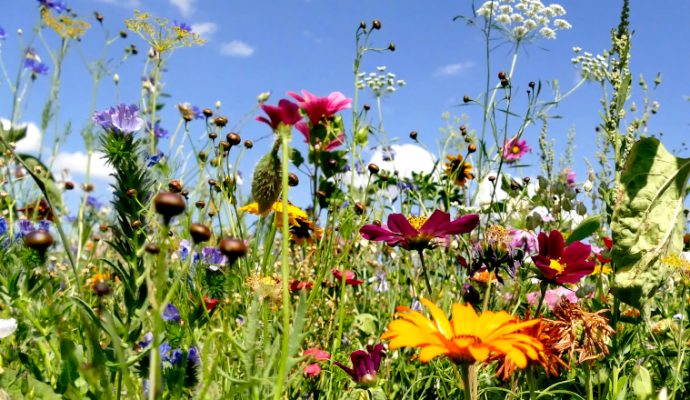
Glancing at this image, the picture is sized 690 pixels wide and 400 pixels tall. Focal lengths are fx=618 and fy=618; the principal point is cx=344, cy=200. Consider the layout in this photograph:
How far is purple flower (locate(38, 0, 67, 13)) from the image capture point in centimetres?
373

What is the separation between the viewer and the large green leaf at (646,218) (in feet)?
4.00

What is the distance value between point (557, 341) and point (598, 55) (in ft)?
5.36

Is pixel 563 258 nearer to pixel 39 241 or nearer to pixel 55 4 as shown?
pixel 39 241

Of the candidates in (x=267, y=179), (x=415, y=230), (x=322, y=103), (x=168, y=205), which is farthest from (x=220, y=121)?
(x=168, y=205)

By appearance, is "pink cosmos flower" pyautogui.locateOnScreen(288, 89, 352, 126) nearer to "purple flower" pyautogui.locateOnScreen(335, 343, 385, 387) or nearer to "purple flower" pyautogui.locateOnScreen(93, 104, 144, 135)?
"purple flower" pyautogui.locateOnScreen(93, 104, 144, 135)

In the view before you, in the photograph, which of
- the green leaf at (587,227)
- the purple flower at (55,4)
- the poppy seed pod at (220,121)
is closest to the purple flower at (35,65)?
the purple flower at (55,4)

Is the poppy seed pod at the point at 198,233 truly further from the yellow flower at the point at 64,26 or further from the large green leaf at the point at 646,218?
the yellow flower at the point at 64,26

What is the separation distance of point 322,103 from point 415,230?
52 cm

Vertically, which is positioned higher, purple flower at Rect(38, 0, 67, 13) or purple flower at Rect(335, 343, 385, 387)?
purple flower at Rect(38, 0, 67, 13)

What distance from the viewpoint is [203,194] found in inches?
139

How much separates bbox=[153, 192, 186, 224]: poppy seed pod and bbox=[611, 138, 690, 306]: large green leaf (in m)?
0.91

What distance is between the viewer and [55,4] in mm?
3801

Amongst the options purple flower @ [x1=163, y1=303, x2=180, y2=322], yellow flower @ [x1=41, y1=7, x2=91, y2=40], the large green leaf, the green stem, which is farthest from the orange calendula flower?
yellow flower @ [x1=41, y1=7, x2=91, y2=40]

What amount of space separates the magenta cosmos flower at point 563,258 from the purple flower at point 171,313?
87 cm
